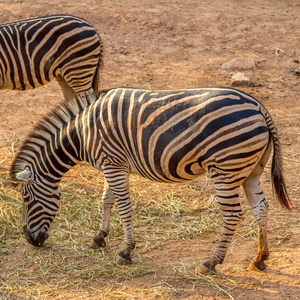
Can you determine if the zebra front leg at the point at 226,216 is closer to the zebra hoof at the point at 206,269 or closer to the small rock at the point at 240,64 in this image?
the zebra hoof at the point at 206,269

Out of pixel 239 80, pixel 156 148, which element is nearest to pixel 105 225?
pixel 156 148

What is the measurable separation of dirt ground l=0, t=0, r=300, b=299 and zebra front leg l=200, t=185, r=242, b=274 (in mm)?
Result: 188

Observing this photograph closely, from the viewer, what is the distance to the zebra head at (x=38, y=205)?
18.1 feet

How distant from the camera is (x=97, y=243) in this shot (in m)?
5.82

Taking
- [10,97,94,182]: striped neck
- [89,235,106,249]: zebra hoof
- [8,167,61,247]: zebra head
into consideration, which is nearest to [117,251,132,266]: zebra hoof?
[89,235,106,249]: zebra hoof

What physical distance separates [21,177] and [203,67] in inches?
311

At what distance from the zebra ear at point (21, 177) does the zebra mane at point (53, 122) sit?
281 millimetres

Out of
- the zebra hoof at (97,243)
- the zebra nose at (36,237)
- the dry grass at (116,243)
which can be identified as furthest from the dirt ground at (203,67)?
the zebra nose at (36,237)

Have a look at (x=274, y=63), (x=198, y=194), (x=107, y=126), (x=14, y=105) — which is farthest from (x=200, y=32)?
(x=107, y=126)

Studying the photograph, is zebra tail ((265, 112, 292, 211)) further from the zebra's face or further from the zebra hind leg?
the zebra's face

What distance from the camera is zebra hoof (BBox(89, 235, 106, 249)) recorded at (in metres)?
5.82

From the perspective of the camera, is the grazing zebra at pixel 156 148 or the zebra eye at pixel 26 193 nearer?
the grazing zebra at pixel 156 148

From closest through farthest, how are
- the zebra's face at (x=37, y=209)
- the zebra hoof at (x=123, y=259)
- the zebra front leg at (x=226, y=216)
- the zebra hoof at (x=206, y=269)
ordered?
the zebra front leg at (x=226, y=216) → the zebra hoof at (x=206, y=269) → the zebra hoof at (x=123, y=259) → the zebra's face at (x=37, y=209)

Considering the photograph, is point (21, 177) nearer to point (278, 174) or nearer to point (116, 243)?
point (116, 243)
